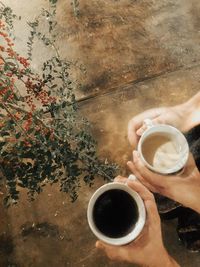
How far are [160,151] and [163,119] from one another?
0.44 meters

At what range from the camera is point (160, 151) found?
180cm

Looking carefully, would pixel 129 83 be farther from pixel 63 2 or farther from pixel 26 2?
pixel 26 2

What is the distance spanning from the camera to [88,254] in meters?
2.89

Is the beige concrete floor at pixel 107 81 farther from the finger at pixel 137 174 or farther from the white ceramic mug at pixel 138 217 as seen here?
the white ceramic mug at pixel 138 217

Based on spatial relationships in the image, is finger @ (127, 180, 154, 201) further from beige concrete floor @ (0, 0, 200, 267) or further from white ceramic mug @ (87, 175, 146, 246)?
beige concrete floor @ (0, 0, 200, 267)

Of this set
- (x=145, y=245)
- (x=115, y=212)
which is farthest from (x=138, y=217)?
(x=145, y=245)

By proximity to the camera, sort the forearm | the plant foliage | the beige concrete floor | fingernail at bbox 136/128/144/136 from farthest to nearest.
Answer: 1. the beige concrete floor
2. the plant foliage
3. the forearm
4. fingernail at bbox 136/128/144/136

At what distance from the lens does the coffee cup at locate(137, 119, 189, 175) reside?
1.74 metres

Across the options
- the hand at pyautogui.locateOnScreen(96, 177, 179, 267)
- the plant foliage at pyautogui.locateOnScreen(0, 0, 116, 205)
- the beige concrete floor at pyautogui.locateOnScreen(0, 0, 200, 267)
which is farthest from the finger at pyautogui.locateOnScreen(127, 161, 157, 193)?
the beige concrete floor at pyautogui.locateOnScreen(0, 0, 200, 267)

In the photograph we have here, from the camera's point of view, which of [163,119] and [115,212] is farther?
[163,119]

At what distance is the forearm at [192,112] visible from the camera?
2221mm

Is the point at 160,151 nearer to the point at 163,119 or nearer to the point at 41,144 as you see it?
the point at 163,119

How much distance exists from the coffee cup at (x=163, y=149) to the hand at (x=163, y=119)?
225 millimetres

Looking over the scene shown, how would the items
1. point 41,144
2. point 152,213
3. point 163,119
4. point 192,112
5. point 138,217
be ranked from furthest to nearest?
point 41,144
point 192,112
point 163,119
point 152,213
point 138,217
